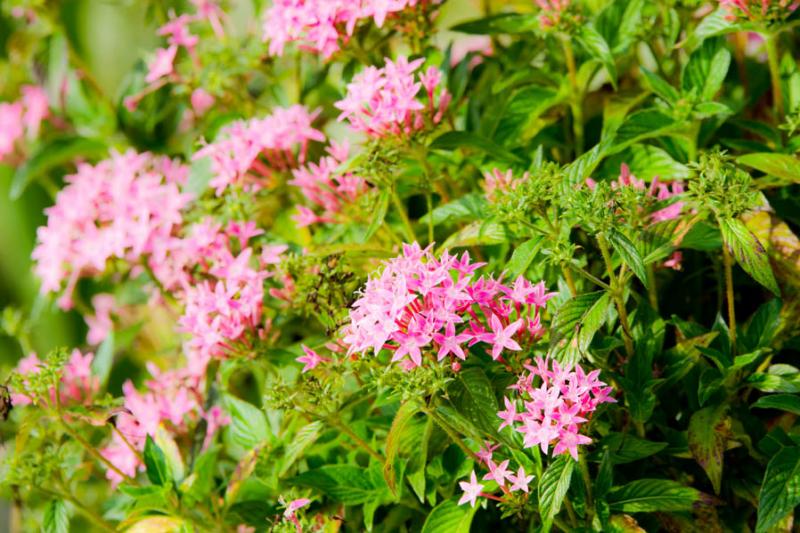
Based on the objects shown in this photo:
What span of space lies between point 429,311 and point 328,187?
368 millimetres

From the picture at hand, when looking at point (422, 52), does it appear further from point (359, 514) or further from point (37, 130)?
point (37, 130)

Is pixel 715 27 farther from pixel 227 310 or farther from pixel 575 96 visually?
pixel 227 310

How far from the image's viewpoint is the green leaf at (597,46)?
38.4 inches

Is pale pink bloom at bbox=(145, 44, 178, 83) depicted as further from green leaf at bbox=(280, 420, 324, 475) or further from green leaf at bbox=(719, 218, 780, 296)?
green leaf at bbox=(719, 218, 780, 296)

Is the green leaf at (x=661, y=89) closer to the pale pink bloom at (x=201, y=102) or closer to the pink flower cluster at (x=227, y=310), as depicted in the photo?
the pink flower cluster at (x=227, y=310)

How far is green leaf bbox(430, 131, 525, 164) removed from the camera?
3.14 feet

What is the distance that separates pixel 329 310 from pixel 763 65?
705 millimetres

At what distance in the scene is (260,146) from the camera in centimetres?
108

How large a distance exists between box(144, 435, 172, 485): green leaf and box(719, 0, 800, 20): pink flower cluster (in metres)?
0.74

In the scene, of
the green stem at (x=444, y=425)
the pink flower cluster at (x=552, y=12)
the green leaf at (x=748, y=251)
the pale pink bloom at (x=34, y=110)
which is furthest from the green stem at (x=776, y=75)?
the pale pink bloom at (x=34, y=110)

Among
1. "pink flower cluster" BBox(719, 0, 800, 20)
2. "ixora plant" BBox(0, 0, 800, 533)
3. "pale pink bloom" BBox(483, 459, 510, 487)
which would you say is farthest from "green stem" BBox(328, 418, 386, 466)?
"pink flower cluster" BBox(719, 0, 800, 20)

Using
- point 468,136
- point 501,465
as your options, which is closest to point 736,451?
point 501,465

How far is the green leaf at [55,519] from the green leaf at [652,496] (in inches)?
21.8

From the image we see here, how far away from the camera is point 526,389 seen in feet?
2.50
